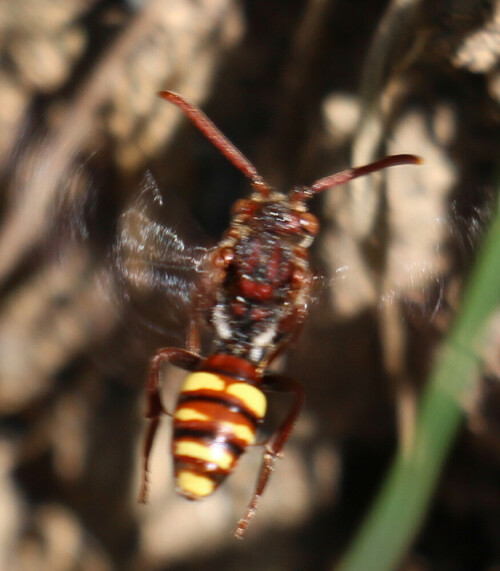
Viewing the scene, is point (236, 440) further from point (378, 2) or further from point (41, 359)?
point (378, 2)

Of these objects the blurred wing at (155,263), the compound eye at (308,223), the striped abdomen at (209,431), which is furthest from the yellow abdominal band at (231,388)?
the compound eye at (308,223)

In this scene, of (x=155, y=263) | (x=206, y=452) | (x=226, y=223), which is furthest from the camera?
(x=226, y=223)

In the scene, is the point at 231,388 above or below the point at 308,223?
below

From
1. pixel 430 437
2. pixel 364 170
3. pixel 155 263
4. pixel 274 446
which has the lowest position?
pixel 274 446

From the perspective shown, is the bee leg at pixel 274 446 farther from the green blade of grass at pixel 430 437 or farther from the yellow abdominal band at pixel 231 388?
the green blade of grass at pixel 430 437

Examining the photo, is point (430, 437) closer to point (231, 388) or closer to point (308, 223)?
point (231, 388)

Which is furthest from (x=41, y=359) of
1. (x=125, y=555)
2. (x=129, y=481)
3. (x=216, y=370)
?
(x=216, y=370)

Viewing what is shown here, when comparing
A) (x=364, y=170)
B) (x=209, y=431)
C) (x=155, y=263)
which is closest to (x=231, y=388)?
(x=209, y=431)
